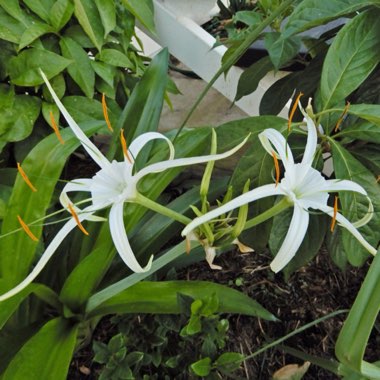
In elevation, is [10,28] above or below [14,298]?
above

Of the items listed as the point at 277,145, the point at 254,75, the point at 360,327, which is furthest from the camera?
the point at 254,75

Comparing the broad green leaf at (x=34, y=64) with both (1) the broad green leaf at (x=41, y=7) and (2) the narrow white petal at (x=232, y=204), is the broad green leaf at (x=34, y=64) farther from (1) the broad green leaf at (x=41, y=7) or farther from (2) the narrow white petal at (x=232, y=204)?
(2) the narrow white petal at (x=232, y=204)

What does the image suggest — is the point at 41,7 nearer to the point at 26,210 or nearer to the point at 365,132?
the point at 26,210

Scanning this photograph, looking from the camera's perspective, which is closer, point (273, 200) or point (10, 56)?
point (273, 200)

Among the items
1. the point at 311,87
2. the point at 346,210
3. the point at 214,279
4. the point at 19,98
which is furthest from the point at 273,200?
the point at 19,98

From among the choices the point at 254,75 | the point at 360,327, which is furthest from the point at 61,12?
the point at 360,327

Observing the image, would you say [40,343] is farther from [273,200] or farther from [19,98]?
[19,98]
